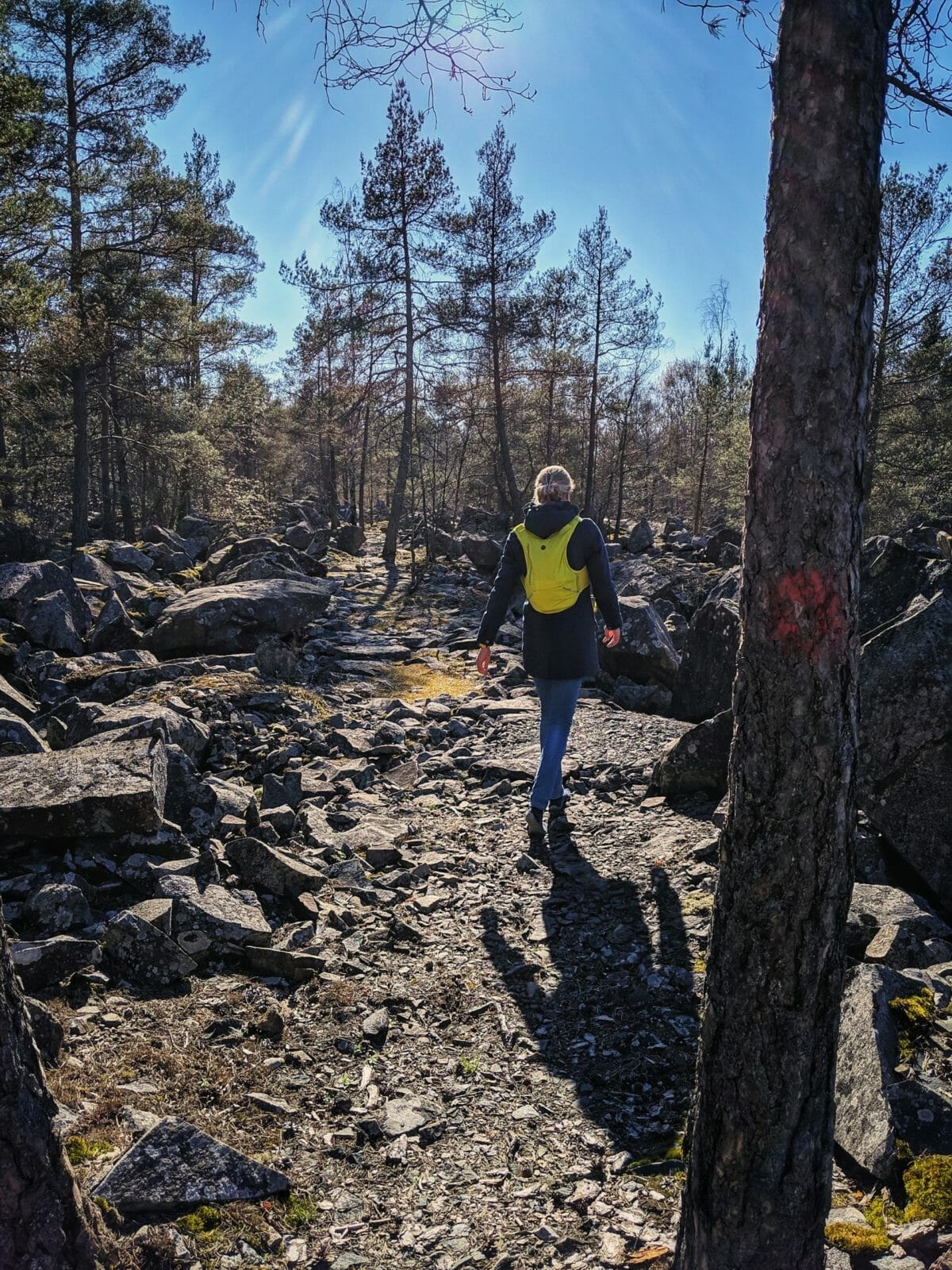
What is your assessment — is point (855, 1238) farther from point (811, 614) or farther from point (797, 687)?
point (811, 614)

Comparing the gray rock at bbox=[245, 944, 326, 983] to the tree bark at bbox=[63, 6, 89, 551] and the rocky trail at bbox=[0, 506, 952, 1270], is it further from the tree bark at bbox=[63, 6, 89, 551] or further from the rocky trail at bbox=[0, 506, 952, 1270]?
the tree bark at bbox=[63, 6, 89, 551]

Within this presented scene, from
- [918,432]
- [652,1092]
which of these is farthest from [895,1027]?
[918,432]

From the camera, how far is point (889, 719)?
4.62m

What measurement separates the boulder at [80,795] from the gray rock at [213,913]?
0.52 meters

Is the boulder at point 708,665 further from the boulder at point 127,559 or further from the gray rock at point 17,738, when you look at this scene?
the boulder at point 127,559

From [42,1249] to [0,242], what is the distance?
16342 mm

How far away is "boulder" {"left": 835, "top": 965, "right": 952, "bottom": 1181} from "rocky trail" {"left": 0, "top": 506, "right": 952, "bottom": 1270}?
12 millimetres

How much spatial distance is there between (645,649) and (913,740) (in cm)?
531

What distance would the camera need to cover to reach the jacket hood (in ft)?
17.5

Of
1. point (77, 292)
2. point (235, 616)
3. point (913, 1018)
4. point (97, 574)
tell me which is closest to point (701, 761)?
point (913, 1018)

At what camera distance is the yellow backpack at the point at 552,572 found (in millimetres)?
5348

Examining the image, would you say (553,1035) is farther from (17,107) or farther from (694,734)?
(17,107)

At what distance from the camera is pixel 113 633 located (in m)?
10.3

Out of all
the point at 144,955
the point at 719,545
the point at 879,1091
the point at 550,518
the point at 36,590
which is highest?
the point at 719,545
